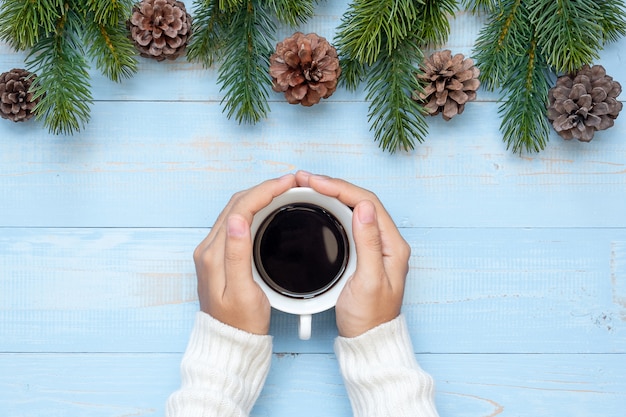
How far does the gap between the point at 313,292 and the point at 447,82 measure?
0.31m

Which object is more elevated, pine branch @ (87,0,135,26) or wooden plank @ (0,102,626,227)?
pine branch @ (87,0,135,26)

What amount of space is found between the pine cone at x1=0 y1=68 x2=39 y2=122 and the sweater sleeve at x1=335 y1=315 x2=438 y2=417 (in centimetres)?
50

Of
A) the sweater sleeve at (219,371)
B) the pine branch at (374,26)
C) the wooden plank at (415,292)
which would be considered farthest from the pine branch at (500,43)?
the sweater sleeve at (219,371)

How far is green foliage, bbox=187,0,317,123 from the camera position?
28.3 inches

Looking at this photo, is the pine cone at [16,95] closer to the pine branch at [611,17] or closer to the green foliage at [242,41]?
the green foliage at [242,41]

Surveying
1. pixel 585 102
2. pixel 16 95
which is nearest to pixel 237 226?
pixel 16 95

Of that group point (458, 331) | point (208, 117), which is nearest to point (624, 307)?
point (458, 331)

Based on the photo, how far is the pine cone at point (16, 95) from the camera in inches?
28.7

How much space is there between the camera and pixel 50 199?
0.77 m

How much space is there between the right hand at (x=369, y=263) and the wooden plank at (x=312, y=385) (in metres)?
0.10

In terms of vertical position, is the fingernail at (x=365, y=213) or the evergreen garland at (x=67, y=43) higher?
the evergreen garland at (x=67, y=43)

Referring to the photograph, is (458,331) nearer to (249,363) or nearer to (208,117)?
(249,363)

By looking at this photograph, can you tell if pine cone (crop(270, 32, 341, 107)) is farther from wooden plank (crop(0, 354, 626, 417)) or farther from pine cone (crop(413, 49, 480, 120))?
wooden plank (crop(0, 354, 626, 417))

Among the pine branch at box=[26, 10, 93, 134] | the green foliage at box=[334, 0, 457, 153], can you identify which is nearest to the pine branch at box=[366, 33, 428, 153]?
the green foliage at box=[334, 0, 457, 153]
